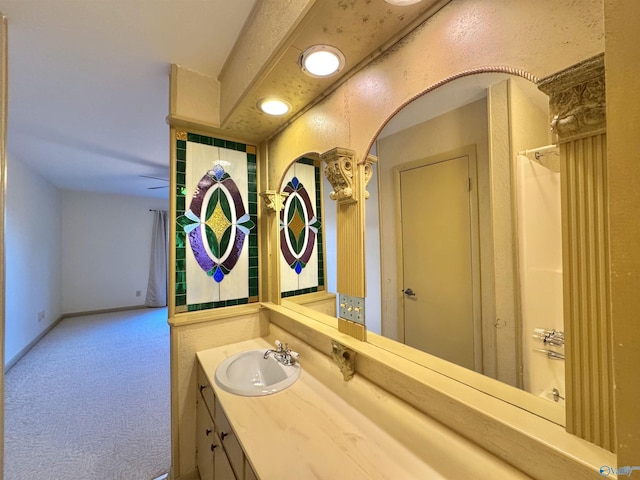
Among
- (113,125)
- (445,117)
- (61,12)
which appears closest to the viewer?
(445,117)

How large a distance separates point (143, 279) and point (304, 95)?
5955 millimetres

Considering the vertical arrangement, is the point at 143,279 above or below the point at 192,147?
below

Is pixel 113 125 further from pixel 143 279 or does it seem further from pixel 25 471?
pixel 143 279

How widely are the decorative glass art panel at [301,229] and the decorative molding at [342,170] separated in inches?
21.6

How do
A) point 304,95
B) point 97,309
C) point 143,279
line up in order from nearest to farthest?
1. point 304,95
2. point 97,309
3. point 143,279

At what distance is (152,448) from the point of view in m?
1.86

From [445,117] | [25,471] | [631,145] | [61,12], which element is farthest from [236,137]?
[25,471]

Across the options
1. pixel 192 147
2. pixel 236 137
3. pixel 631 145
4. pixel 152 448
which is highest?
pixel 236 137

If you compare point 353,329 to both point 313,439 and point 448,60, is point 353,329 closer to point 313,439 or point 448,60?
point 313,439

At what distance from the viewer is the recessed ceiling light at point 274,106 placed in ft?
4.48

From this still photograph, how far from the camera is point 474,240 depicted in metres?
0.92

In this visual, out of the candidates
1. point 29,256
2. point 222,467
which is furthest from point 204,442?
point 29,256

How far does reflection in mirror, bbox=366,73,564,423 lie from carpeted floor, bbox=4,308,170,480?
201cm

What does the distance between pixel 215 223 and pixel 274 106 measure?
85cm
